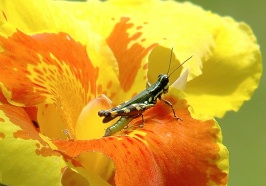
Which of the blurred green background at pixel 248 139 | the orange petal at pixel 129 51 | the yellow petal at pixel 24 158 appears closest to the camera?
the yellow petal at pixel 24 158

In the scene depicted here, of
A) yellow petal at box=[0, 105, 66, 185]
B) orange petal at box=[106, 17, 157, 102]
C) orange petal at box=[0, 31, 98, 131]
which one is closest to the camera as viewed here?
yellow petal at box=[0, 105, 66, 185]

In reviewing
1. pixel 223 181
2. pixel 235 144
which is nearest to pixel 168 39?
pixel 223 181

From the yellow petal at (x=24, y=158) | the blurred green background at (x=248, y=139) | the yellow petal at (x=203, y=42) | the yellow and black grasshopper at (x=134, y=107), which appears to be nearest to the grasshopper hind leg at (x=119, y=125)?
the yellow and black grasshopper at (x=134, y=107)

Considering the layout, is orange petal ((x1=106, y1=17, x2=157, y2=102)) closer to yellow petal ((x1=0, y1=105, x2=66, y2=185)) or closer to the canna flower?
the canna flower

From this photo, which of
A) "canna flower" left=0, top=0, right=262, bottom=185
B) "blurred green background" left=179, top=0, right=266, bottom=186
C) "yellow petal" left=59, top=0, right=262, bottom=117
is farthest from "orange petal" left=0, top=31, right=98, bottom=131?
"blurred green background" left=179, top=0, right=266, bottom=186

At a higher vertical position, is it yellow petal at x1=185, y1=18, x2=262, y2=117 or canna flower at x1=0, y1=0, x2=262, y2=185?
canna flower at x1=0, y1=0, x2=262, y2=185

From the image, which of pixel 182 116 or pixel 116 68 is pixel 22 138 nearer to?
pixel 182 116

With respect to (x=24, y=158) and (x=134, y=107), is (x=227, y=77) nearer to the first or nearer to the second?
(x=134, y=107)

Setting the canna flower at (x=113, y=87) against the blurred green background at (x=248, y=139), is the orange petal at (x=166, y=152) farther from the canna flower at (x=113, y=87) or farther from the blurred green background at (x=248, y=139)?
the blurred green background at (x=248, y=139)

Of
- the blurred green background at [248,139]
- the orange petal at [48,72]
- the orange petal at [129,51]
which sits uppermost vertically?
the orange petal at [48,72]
